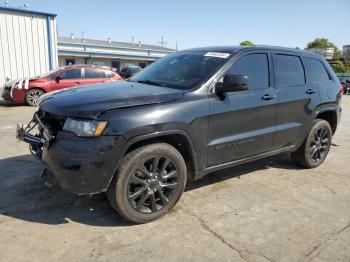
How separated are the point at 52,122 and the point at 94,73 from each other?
9.75 m

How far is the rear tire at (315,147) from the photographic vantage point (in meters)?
5.22

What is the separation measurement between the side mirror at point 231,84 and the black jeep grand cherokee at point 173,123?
0.04 ft

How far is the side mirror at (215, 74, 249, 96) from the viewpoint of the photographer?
12.1 feet

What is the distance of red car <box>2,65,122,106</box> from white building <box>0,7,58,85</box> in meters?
7.30

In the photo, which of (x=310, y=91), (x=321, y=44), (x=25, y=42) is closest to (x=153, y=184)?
(x=310, y=91)

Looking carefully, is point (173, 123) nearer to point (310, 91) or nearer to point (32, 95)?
point (310, 91)

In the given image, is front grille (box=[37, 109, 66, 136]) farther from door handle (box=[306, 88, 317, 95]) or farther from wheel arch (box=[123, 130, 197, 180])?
door handle (box=[306, 88, 317, 95])

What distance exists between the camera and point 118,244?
3102 mm

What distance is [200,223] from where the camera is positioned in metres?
3.53

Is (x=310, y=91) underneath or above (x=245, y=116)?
above

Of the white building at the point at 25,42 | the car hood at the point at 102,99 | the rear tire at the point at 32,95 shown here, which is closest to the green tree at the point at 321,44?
the white building at the point at 25,42

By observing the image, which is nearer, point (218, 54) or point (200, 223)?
point (200, 223)

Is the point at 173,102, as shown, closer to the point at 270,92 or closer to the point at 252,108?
the point at 252,108

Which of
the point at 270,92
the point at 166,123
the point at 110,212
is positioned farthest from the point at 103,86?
the point at 270,92
